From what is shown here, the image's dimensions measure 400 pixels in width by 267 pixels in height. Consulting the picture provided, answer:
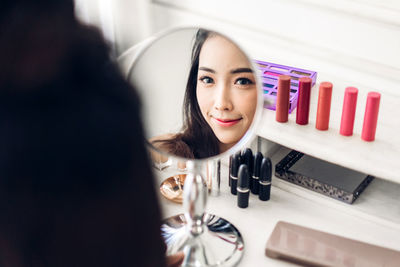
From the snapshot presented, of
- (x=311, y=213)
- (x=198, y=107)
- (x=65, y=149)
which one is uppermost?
(x=65, y=149)

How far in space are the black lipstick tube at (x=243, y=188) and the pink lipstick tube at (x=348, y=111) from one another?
20cm

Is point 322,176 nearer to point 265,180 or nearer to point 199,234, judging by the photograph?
point 265,180

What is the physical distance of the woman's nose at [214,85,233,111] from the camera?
2.45 ft

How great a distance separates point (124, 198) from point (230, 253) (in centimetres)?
43

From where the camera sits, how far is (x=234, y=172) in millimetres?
932

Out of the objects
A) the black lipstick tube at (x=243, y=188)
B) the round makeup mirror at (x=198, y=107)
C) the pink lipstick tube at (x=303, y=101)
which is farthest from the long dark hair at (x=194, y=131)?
→ the pink lipstick tube at (x=303, y=101)

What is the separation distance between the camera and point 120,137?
0.39 metres

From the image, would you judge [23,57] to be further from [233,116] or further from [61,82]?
[233,116]

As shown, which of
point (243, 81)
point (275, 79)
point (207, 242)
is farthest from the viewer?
point (275, 79)

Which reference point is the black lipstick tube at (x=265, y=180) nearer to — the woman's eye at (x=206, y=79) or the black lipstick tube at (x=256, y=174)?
the black lipstick tube at (x=256, y=174)

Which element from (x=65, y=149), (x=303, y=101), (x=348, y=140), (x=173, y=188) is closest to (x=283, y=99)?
(x=303, y=101)

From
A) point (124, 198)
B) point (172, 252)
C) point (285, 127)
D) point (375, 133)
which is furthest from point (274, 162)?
point (124, 198)

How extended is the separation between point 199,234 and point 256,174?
0.20 metres

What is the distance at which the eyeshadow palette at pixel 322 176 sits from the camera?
90 cm
